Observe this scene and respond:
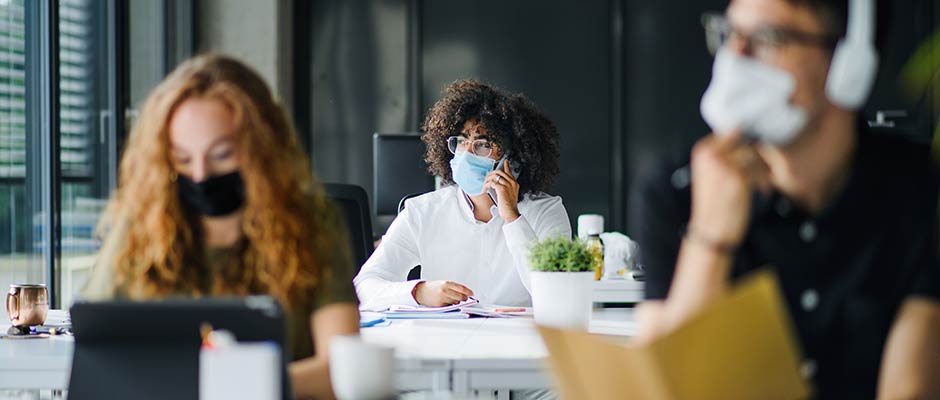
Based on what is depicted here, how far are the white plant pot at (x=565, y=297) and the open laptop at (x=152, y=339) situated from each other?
1061 millimetres

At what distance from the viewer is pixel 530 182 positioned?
3451 millimetres

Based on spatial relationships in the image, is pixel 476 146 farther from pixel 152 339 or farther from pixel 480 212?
pixel 152 339

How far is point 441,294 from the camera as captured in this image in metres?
2.79

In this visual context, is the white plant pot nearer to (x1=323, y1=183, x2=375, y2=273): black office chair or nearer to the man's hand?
(x1=323, y1=183, x2=375, y2=273): black office chair

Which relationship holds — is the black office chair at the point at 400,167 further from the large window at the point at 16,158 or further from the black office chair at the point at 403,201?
the large window at the point at 16,158

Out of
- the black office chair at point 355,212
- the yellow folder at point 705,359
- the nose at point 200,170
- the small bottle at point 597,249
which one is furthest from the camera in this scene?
the black office chair at point 355,212

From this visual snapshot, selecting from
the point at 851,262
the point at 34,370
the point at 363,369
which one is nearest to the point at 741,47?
the point at 851,262

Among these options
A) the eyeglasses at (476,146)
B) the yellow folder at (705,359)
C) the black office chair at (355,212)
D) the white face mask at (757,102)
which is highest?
the eyeglasses at (476,146)

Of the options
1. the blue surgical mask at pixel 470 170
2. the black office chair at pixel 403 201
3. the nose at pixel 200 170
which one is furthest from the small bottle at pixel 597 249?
the nose at pixel 200 170

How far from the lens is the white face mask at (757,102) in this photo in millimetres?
1319

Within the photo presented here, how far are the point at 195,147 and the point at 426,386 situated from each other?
2.35ft

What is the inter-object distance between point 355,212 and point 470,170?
1.20 feet

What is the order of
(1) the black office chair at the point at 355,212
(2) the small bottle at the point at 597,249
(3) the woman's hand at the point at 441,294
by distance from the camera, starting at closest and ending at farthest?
1. (3) the woman's hand at the point at 441,294
2. (2) the small bottle at the point at 597,249
3. (1) the black office chair at the point at 355,212

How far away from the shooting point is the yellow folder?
46.5 inches
